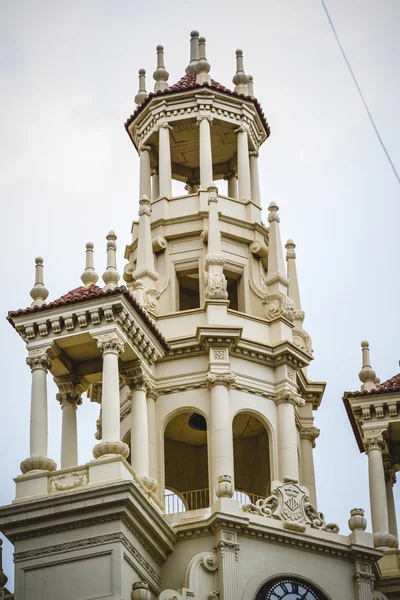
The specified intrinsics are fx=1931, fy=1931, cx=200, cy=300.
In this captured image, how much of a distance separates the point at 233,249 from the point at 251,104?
5294 millimetres

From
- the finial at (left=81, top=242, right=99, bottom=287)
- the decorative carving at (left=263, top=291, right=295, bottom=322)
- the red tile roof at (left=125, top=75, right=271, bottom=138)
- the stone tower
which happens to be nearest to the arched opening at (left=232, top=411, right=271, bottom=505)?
the stone tower

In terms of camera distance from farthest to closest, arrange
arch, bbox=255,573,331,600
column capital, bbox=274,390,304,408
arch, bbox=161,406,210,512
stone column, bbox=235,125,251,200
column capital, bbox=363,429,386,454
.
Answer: stone column, bbox=235,125,251,200
arch, bbox=161,406,210,512
column capital, bbox=274,390,304,408
column capital, bbox=363,429,386,454
arch, bbox=255,573,331,600

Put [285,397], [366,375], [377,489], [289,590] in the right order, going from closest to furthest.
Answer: [289,590] → [377,489] → [285,397] → [366,375]

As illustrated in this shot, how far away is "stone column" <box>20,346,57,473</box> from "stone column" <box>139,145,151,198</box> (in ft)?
34.5

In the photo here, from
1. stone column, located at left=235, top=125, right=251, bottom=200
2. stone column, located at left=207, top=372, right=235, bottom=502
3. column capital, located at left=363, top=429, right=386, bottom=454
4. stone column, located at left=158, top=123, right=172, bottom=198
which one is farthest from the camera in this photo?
stone column, located at left=235, top=125, right=251, bottom=200

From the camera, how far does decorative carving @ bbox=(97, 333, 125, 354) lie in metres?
46.9

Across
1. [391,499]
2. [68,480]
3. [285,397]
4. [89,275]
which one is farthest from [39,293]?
[391,499]

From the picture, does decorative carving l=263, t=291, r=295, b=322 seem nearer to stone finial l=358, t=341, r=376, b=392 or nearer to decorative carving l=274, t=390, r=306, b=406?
stone finial l=358, t=341, r=376, b=392

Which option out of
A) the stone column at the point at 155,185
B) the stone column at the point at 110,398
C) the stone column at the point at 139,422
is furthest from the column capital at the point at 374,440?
the stone column at the point at 155,185

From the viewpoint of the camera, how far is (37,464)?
45875 mm

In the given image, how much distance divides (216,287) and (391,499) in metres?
7.45

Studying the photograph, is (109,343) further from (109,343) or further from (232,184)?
(232,184)

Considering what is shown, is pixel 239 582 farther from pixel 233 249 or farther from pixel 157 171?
pixel 157 171

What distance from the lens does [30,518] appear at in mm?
44562
